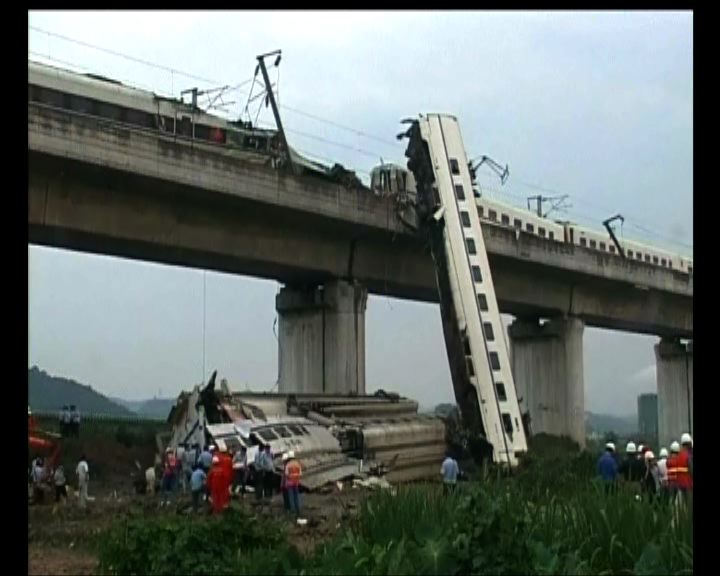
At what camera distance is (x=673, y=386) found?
62.6m

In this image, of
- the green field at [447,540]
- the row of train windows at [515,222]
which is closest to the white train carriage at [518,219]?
the row of train windows at [515,222]

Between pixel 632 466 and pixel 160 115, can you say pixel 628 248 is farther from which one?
pixel 632 466

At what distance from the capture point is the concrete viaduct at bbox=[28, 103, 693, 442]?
1038 inches

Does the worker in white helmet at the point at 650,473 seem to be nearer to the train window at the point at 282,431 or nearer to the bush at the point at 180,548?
the train window at the point at 282,431

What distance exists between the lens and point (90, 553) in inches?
482

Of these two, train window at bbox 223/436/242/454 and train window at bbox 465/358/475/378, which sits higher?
train window at bbox 465/358/475/378

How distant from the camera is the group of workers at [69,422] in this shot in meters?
33.1

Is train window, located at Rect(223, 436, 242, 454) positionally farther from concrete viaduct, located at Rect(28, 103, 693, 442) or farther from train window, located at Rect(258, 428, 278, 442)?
concrete viaduct, located at Rect(28, 103, 693, 442)

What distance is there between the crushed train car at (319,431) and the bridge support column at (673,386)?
3609cm

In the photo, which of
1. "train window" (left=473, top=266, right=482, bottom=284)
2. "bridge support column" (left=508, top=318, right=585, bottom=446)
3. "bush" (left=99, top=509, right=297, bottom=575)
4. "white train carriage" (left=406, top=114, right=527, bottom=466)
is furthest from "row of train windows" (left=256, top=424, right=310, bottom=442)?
"bridge support column" (left=508, top=318, right=585, bottom=446)

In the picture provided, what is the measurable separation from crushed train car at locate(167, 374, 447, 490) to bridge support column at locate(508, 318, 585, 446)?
69.7 ft

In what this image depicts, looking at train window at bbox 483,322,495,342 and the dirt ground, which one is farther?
train window at bbox 483,322,495,342
